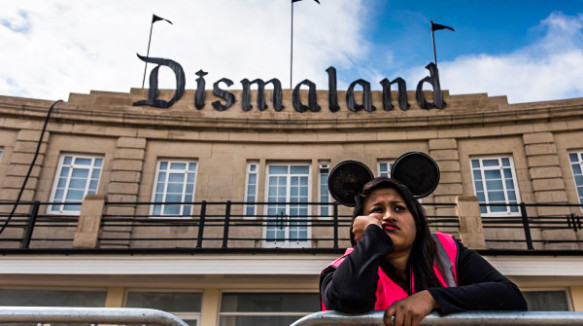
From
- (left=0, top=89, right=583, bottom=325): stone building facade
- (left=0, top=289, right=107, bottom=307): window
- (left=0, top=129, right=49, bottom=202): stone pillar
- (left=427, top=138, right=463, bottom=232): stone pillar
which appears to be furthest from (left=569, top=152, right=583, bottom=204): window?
(left=0, top=129, right=49, bottom=202): stone pillar

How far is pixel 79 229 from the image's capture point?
404 inches

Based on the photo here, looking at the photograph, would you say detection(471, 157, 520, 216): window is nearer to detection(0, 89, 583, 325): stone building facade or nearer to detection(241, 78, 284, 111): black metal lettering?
detection(0, 89, 583, 325): stone building facade

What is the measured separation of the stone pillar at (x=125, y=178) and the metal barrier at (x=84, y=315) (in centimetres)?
1097

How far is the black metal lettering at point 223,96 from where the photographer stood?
1460 centimetres

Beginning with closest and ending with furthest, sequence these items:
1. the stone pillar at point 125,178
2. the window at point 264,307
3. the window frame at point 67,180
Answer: the window at point 264,307, the stone pillar at point 125,178, the window frame at point 67,180

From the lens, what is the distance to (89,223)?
10.4 meters

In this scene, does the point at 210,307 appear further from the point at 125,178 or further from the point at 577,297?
the point at 577,297

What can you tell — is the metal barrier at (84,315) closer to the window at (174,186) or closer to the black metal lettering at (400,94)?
the window at (174,186)

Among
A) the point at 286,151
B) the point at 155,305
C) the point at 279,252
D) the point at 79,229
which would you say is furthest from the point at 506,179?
the point at 79,229

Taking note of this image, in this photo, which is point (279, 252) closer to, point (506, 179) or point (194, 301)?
point (194, 301)

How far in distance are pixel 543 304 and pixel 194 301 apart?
8.58m

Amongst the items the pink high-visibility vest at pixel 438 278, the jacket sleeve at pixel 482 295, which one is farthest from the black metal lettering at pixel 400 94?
the jacket sleeve at pixel 482 295

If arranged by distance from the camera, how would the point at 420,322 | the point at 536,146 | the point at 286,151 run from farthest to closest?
the point at 286,151 → the point at 536,146 → the point at 420,322

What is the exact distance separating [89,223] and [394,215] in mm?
10170
